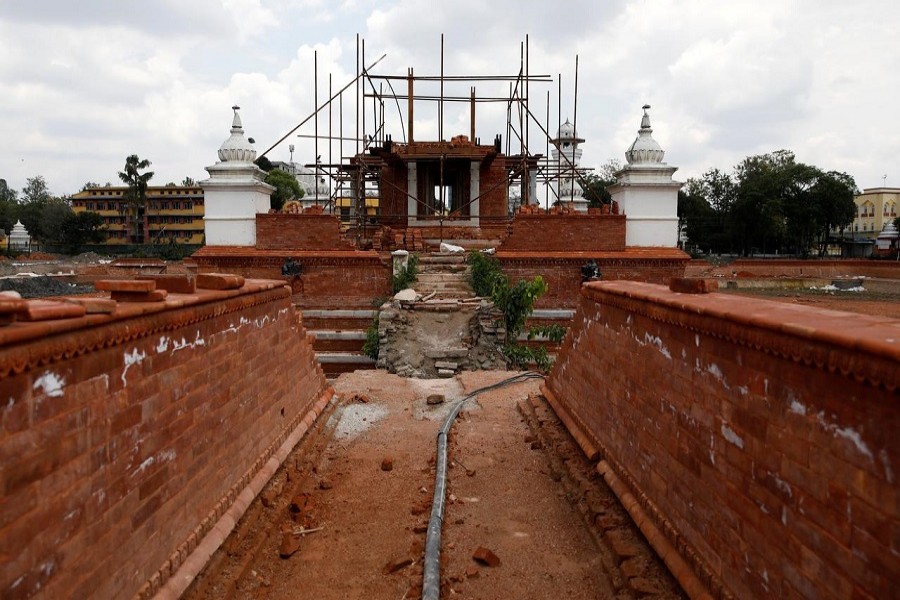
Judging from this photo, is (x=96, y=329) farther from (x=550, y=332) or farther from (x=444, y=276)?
(x=444, y=276)

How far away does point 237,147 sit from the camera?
1553cm

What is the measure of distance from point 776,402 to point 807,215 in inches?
1612

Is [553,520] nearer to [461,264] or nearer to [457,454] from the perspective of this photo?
[457,454]

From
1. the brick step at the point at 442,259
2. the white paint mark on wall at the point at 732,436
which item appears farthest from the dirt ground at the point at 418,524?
the brick step at the point at 442,259

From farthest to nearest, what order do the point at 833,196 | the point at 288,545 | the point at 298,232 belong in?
the point at 833,196, the point at 298,232, the point at 288,545

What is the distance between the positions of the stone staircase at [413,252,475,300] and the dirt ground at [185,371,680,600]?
5407 mm

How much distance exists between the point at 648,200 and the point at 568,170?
6.08 metres

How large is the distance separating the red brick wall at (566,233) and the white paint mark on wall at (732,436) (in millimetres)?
11023

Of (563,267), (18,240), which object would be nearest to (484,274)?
(563,267)

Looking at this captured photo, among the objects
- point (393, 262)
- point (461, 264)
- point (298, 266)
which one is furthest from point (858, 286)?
point (298, 266)

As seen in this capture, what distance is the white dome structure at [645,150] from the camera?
15523mm

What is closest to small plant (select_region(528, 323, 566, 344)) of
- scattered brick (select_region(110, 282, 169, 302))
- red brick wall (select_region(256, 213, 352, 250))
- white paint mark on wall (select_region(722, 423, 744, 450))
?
red brick wall (select_region(256, 213, 352, 250))

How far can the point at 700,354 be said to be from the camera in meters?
4.05

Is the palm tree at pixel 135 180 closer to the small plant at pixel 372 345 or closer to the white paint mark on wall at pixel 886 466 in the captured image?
the small plant at pixel 372 345
